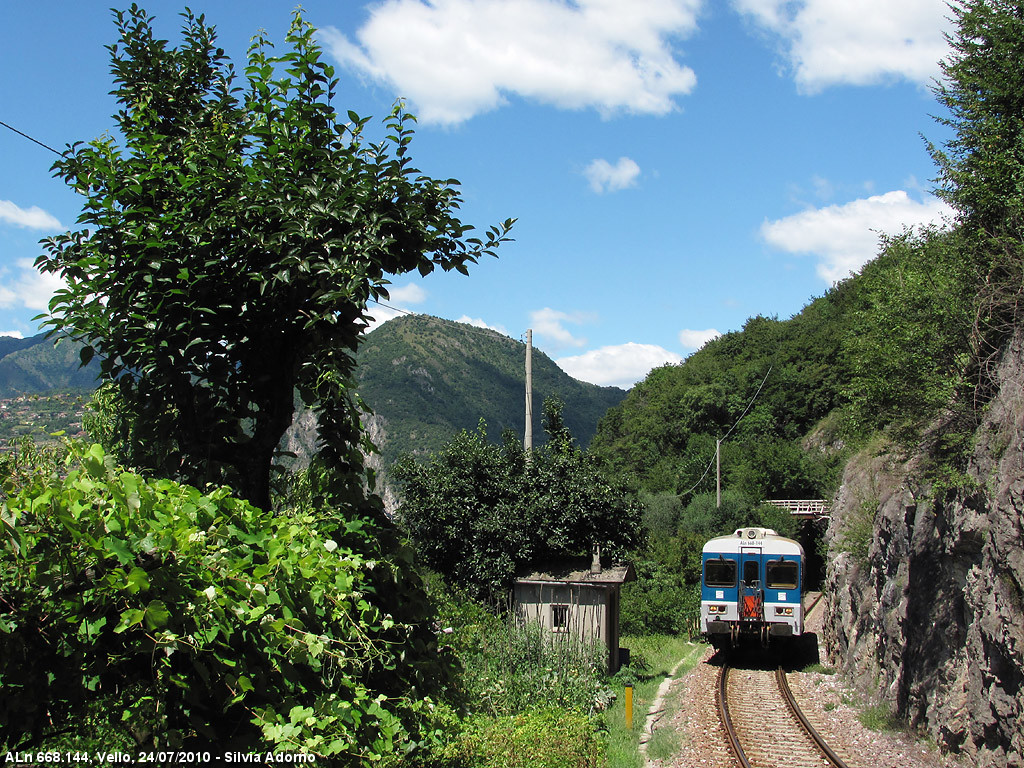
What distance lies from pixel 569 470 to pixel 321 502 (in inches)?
569

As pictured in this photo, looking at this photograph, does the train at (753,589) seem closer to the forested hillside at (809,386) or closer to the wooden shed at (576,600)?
the wooden shed at (576,600)

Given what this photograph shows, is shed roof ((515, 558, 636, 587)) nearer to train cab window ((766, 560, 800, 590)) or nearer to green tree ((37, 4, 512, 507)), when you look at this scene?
train cab window ((766, 560, 800, 590))

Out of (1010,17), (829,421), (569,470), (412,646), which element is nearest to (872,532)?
(569,470)

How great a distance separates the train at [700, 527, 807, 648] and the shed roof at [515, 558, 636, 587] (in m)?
Result: 2.06

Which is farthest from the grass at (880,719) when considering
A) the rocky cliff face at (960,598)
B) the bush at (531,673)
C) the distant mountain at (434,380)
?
the distant mountain at (434,380)

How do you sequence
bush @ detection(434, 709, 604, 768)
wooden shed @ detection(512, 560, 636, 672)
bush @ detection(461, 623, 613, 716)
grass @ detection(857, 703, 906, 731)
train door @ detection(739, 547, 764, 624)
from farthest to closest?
1. train door @ detection(739, 547, 764, 624)
2. wooden shed @ detection(512, 560, 636, 672)
3. bush @ detection(461, 623, 613, 716)
4. grass @ detection(857, 703, 906, 731)
5. bush @ detection(434, 709, 604, 768)

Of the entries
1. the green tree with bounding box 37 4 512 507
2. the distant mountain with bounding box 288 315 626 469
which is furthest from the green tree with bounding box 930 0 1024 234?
the distant mountain with bounding box 288 315 626 469

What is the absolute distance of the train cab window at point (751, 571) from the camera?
17.5 meters

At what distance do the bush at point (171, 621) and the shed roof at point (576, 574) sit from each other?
13020 millimetres

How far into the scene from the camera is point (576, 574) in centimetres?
1625

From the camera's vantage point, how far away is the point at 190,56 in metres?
4.89

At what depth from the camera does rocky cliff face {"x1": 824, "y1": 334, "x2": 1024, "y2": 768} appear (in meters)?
8.24

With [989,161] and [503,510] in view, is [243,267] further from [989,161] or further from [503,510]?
[503,510]

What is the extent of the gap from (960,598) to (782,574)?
7590mm
